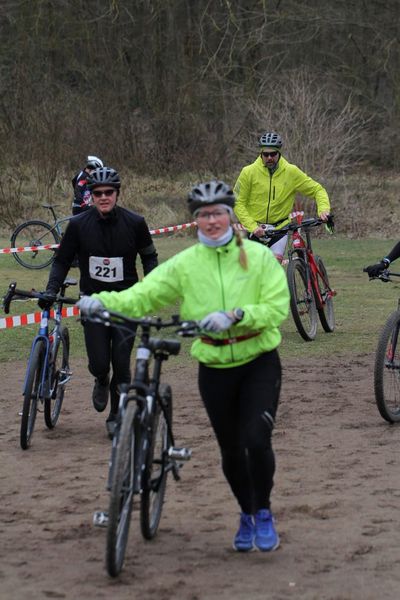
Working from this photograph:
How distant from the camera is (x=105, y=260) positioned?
849 cm

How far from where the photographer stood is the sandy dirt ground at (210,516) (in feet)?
17.8

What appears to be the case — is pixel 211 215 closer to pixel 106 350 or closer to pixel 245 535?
pixel 245 535

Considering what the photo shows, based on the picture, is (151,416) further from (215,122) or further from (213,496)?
(215,122)

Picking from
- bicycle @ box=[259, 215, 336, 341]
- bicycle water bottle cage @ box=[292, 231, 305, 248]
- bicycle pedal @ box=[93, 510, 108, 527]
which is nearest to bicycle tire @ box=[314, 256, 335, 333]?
bicycle @ box=[259, 215, 336, 341]

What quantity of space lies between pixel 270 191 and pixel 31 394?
16.1ft

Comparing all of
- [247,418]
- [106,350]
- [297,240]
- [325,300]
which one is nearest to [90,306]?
[247,418]

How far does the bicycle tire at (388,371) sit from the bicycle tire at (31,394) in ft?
7.59

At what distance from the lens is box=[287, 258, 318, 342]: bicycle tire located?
1229 centimetres

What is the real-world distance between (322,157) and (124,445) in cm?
2142

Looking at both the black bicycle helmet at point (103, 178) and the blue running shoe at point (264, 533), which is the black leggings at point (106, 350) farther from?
the blue running shoe at point (264, 533)

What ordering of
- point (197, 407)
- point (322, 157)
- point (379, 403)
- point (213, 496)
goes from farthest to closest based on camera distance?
point (322, 157), point (197, 407), point (379, 403), point (213, 496)

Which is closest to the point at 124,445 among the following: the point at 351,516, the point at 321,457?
the point at 351,516

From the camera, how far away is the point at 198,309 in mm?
5840

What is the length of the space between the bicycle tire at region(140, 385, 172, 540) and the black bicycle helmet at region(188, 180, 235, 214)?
3.21ft
